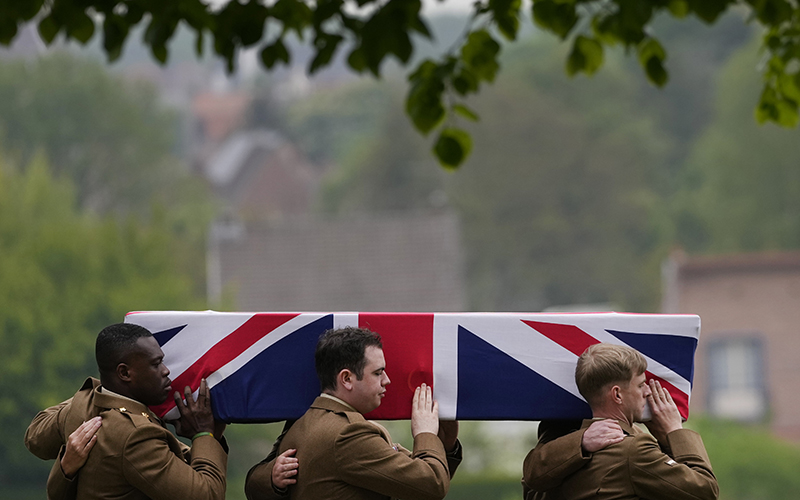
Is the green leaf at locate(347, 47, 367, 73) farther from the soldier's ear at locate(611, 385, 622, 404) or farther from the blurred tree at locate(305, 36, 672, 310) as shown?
the blurred tree at locate(305, 36, 672, 310)

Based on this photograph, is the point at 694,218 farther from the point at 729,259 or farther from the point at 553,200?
the point at 729,259

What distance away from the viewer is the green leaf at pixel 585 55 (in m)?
5.38

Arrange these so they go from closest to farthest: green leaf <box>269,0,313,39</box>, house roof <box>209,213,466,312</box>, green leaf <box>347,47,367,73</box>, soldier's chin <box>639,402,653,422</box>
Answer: soldier's chin <box>639,402,653,422</box>, green leaf <box>347,47,367,73</box>, green leaf <box>269,0,313,39</box>, house roof <box>209,213,466,312</box>

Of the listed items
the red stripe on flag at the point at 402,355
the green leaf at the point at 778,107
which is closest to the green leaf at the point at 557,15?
the green leaf at the point at 778,107

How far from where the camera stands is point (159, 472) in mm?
3801

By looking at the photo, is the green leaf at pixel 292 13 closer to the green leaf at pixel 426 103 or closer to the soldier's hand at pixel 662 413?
the green leaf at pixel 426 103

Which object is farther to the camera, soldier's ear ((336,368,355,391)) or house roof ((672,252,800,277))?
house roof ((672,252,800,277))

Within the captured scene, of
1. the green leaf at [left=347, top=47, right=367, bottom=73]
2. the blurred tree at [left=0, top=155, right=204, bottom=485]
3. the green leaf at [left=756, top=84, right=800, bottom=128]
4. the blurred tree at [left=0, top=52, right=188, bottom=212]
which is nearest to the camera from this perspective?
the green leaf at [left=347, top=47, right=367, bottom=73]

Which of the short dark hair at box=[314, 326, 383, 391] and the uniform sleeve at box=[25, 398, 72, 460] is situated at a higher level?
the short dark hair at box=[314, 326, 383, 391]

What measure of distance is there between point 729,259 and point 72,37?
128 feet

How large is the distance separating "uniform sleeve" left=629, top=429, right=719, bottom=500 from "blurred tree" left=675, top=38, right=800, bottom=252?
5290cm

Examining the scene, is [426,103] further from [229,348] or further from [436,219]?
[436,219]

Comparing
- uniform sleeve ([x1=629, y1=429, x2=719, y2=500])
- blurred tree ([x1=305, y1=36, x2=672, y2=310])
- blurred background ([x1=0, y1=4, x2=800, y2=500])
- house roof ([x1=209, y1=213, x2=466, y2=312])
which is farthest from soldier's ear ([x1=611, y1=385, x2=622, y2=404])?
blurred tree ([x1=305, y1=36, x2=672, y2=310])

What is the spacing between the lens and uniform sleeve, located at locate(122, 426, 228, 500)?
3791 mm
